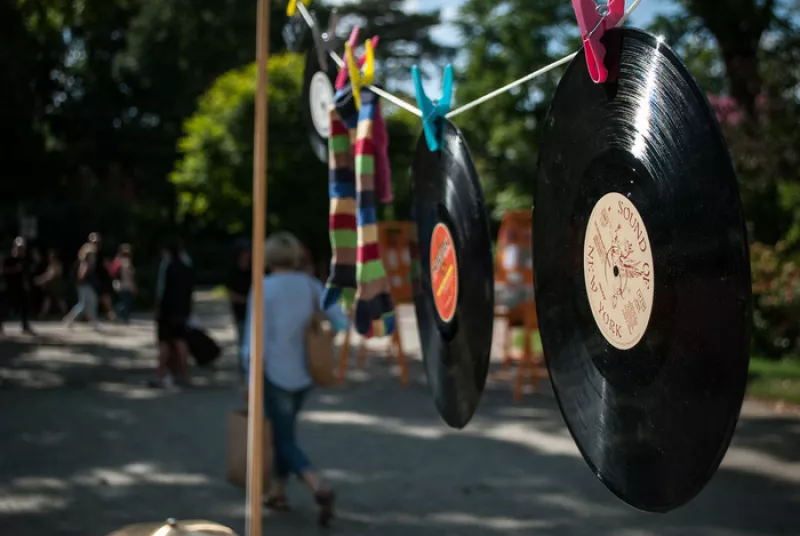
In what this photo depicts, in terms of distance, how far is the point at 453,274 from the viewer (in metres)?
2.62

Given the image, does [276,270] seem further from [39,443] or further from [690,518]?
[39,443]

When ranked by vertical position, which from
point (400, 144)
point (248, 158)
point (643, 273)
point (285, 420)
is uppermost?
point (400, 144)

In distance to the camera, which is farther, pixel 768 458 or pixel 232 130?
pixel 232 130

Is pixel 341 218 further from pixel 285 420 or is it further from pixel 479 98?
pixel 285 420

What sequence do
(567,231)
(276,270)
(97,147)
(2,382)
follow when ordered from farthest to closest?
(97,147) < (2,382) < (276,270) < (567,231)

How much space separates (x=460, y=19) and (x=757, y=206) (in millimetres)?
15809

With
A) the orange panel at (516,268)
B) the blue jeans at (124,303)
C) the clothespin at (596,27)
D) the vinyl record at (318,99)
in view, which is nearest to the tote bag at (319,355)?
the vinyl record at (318,99)

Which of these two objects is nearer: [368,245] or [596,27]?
[596,27]

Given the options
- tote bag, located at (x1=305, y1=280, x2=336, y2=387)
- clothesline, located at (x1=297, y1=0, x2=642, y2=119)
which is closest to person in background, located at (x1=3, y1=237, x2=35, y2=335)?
tote bag, located at (x1=305, y1=280, x2=336, y2=387)

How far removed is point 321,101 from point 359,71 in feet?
1.52

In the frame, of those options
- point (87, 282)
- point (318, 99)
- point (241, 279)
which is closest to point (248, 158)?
point (87, 282)

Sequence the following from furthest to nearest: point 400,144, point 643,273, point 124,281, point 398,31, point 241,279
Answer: point 398,31, point 400,144, point 124,281, point 241,279, point 643,273

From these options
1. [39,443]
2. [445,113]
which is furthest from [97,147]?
[445,113]

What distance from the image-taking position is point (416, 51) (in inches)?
1905
